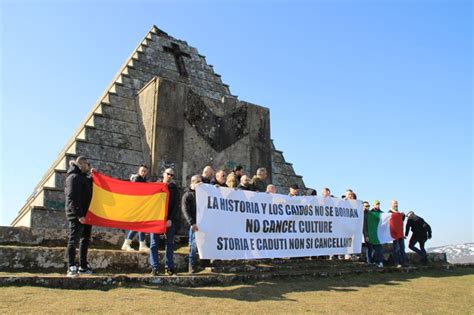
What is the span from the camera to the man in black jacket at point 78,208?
681 centimetres

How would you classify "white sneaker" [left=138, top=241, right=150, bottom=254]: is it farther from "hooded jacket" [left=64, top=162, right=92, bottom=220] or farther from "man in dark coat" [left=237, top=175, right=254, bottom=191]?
"man in dark coat" [left=237, top=175, right=254, bottom=191]

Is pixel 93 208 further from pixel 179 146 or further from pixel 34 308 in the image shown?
pixel 179 146

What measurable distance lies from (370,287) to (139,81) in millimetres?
12125

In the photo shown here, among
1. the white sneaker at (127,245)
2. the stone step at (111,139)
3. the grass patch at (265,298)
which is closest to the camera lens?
the grass patch at (265,298)

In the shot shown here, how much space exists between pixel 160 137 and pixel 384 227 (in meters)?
7.23

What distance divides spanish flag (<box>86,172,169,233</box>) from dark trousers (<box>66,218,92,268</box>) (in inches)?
16.3

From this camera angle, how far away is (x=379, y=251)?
11867mm

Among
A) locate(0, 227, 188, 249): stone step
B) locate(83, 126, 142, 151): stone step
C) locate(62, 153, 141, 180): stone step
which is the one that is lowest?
locate(0, 227, 188, 249): stone step

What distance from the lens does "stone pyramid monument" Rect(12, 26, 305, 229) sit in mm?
11516

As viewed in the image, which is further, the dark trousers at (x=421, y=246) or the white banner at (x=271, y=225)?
the dark trousers at (x=421, y=246)

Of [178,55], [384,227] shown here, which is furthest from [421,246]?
[178,55]

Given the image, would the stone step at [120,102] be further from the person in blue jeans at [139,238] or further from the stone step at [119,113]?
the person in blue jeans at [139,238]

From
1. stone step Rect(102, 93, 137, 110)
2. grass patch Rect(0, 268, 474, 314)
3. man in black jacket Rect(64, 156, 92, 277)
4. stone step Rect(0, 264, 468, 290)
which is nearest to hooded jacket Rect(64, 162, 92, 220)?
man in black jacket Rect(64, 156, 92, 277)

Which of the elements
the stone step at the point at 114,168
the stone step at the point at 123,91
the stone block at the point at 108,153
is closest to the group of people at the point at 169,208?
the stone step at the point at 114,168
